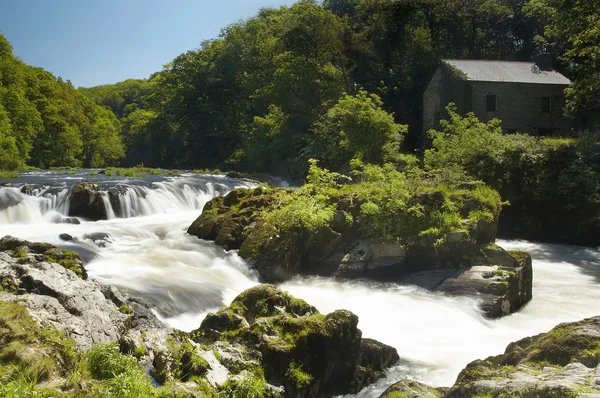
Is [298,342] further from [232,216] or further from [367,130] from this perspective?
[367,130]

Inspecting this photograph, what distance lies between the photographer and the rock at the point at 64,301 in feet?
18.1

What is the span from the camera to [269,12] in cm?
6744

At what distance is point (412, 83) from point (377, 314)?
32.7m

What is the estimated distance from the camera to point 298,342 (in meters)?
6.98

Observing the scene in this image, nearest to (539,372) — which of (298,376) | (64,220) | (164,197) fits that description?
(298,376)

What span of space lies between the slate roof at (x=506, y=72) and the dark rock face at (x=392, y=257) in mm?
23000

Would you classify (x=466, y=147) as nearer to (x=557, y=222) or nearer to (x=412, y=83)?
(x=557, y=222)

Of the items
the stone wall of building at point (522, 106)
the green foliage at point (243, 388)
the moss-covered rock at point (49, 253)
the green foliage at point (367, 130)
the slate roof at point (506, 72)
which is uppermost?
the slate roof at point (506, 72)

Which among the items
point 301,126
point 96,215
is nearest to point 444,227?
point 96,215

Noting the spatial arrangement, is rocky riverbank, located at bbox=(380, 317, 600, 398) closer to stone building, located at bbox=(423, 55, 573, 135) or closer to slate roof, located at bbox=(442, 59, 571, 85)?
stone building, located at bbox=(423, 55, 573, 135)

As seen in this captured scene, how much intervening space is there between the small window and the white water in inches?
796

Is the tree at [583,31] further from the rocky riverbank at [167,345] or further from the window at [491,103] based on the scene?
the rocky riverbank at [167,345]

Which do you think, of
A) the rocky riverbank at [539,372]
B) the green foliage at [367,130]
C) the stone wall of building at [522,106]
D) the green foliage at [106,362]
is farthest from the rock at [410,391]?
the stone wall of building at [522,106]

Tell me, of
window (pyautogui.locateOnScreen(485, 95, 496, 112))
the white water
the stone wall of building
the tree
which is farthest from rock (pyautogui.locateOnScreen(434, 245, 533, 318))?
window (pyautogui.locateOnScreen(485, 95, 496, 112))
